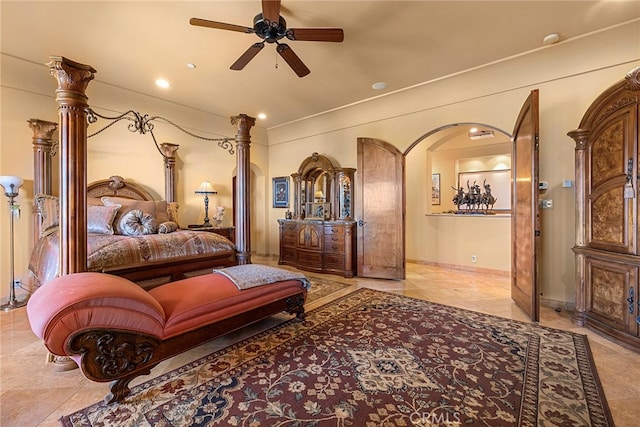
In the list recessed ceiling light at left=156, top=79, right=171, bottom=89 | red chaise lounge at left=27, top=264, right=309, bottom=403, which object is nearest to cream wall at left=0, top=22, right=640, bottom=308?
recessed ceiling light at left=156, top=79, right=171, bottom=89

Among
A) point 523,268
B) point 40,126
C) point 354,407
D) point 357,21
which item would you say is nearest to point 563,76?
point 523,268

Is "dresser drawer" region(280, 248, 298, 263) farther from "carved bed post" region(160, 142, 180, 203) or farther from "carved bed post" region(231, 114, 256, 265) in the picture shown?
"carved bed post" region(160, 142, 180, 203)

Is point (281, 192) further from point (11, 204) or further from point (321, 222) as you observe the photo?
point (11, 204)

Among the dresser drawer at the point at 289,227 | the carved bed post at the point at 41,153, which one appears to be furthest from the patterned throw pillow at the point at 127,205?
the dresser drawer at the point at 289,227

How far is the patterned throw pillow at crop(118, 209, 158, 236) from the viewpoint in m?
3.49

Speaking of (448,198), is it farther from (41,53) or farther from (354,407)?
(41,53)

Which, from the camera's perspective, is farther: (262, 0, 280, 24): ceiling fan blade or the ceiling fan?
the ceiling fan

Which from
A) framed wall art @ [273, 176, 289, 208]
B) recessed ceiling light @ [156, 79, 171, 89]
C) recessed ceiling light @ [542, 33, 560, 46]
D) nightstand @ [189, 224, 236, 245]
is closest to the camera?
recessed ceiling light @ [542, 33, 560, 46]

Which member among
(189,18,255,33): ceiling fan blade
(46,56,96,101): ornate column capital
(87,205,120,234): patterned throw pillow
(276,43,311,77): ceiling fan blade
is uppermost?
(189,18,255,33): ceiling fan blade

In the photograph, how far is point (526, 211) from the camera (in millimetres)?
3066

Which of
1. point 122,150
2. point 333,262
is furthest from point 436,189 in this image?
point 122,150

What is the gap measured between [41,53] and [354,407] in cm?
499

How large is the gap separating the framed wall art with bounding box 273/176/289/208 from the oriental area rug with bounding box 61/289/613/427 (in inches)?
155

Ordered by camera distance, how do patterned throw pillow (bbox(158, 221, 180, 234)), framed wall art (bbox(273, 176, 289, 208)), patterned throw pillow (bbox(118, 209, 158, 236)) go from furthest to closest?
framed wall art (bbox(273, 176, 289, 208))
patterned throw pillow (bbox(158, 221, 180, 234))
patterned throw pillow (bbox(118, 209, 158, 236))
